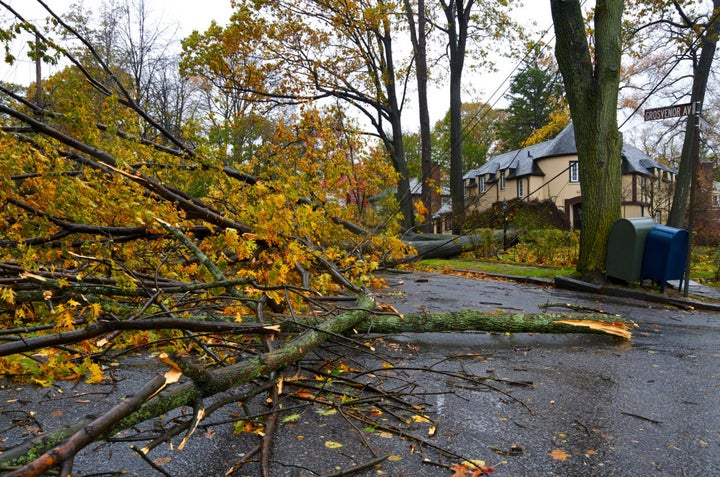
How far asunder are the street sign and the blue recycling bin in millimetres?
1820

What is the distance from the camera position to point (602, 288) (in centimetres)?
901

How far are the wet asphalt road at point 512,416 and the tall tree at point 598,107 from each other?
4.32m

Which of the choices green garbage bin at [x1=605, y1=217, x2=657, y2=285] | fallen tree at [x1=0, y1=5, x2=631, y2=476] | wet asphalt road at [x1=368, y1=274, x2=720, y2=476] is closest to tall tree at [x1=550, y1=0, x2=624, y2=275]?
green garbage bin at [x1=605, y1=217, x2=657, y2=285]

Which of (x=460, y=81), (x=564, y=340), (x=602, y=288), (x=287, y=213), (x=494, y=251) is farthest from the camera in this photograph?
(x=460, y=81)

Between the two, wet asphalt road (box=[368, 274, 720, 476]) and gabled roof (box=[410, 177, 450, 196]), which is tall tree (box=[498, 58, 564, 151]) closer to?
gabled roof (box=[410, 177, 450, 196])

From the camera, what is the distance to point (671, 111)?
26.2 feet

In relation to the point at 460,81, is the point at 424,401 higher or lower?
lower

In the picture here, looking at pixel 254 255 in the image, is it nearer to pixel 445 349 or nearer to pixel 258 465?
pixel 445 349

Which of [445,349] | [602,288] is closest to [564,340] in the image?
[445,349]

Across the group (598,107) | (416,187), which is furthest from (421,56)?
(416,187)

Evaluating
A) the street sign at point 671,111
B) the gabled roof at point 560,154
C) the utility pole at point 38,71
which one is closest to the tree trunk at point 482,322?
the utility pole at point 38,71

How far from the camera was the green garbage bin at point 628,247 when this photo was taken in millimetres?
8664

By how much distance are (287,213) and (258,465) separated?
2.36m

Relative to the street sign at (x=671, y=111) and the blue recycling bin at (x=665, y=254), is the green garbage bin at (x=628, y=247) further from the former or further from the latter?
the street sign at (x=671, y=111)
